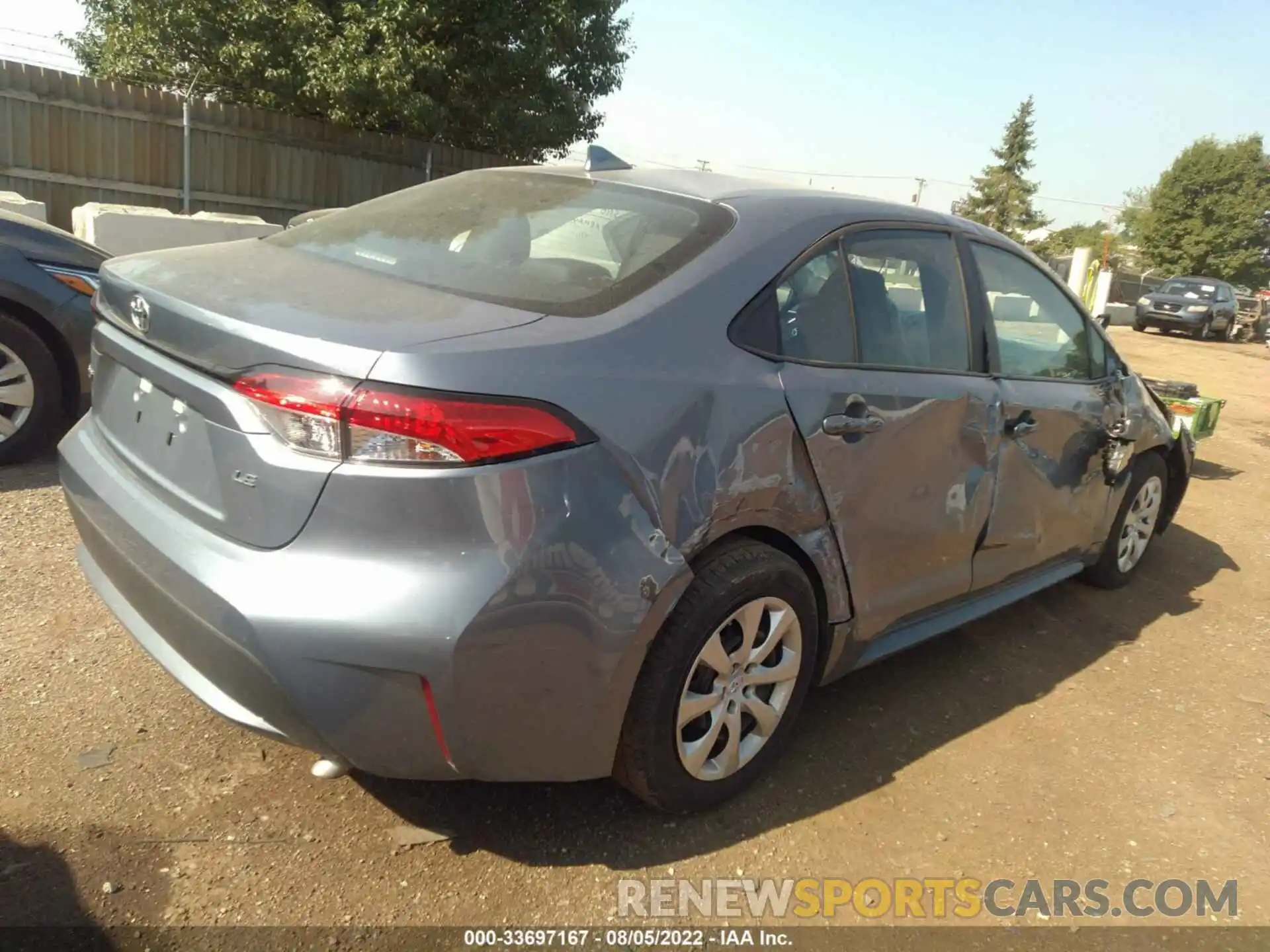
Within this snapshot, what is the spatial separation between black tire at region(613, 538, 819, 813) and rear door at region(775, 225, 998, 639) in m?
Result: 0.31

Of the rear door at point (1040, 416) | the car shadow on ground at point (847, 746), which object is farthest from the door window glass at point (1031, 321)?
the car shadow on ground at point (847, 746)

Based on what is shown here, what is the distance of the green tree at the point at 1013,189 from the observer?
180ft

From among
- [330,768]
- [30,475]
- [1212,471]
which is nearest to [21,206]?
[30,475]

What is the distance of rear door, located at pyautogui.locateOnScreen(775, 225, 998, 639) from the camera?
2.66m

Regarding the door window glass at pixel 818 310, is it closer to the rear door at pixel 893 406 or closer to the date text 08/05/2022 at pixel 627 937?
the rear door at pixel 893 406

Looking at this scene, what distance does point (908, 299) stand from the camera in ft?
10.2

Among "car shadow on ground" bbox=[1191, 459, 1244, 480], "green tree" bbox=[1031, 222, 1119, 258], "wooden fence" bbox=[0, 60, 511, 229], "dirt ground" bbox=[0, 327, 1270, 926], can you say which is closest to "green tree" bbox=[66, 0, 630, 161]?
"wooden fence" bbox=[0, 60, 511, 229]

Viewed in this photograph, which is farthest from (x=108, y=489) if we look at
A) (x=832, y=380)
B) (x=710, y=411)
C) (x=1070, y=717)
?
(x=1070, y=717)

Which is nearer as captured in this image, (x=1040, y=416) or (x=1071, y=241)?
(x=1040, y=416)

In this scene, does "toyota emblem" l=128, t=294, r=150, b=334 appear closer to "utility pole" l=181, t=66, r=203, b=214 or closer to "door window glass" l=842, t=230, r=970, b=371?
"door window glass" l=842, t=230, r=970, b=371

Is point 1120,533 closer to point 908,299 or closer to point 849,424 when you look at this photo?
point 908,299

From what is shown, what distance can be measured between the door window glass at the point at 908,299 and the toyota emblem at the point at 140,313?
1.87 metres

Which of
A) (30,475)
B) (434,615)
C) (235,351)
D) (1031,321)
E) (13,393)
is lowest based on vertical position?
(30,475)

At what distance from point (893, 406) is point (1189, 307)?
27458 mm
